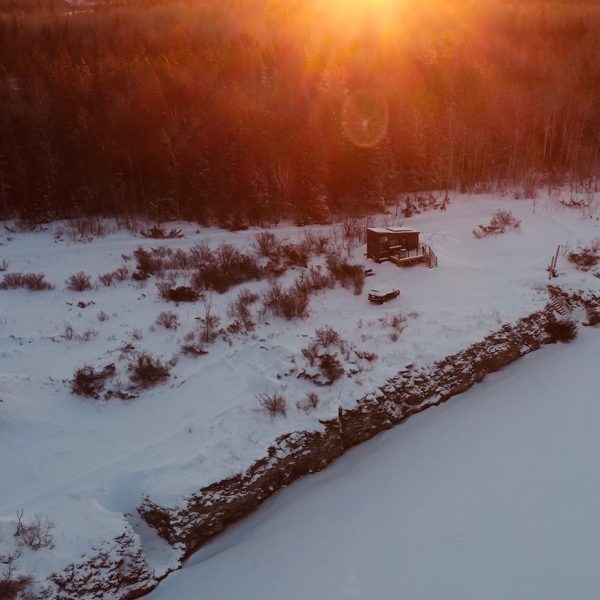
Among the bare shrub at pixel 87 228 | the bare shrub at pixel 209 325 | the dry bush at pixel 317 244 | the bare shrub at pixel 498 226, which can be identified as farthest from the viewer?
the bare shrub at pixel 87 228

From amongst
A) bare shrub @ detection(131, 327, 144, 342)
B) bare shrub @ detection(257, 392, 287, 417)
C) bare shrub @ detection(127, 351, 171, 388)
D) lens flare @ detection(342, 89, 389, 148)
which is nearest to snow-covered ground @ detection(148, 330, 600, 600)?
bare shrub @ detection(257, 392, 287, 417)

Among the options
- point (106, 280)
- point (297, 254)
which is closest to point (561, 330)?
point (297, 254)

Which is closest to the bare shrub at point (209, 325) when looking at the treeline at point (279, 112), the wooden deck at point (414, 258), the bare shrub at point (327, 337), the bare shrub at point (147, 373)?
the bare shrub at point (147, 373)

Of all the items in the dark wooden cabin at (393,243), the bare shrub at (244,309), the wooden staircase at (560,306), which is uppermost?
the dark wooden cabin at (393,243)

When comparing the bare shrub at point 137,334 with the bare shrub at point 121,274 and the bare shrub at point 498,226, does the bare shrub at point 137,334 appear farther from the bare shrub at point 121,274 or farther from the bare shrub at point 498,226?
the bare shrub at point 498,226

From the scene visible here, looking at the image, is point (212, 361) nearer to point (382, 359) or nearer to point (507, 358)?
point (382, 359)

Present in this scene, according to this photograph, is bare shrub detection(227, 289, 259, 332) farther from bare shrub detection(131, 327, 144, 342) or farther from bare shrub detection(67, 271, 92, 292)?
bare shrub detection(67, 271, 92, 292)
